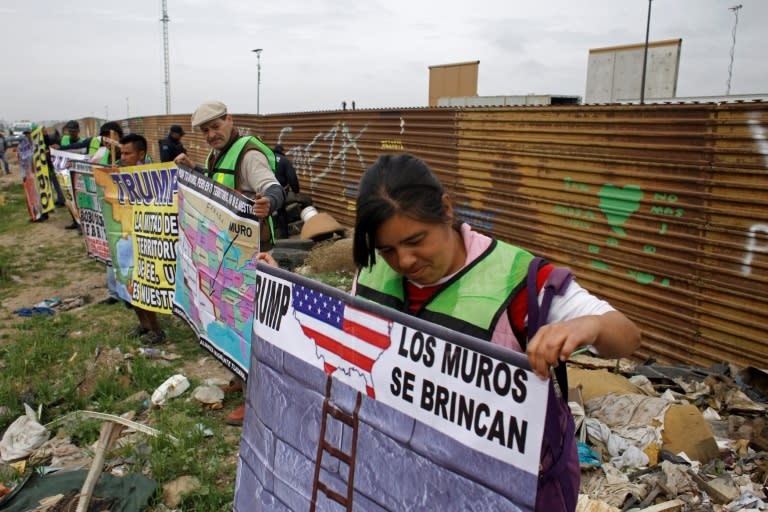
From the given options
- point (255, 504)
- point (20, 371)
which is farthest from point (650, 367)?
point (20, 371)

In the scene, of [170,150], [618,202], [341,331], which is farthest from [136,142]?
[170,150]

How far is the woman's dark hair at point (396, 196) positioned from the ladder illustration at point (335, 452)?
493 millimetres

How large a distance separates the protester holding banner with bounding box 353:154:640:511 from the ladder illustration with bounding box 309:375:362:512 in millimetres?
345

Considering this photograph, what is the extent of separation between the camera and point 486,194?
7.50m

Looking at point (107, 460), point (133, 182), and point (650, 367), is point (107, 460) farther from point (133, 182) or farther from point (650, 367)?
point (650, 367)

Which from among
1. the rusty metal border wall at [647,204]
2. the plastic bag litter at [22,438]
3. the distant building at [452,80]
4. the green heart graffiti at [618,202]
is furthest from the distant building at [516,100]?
the plastic bag litter at [22,438]

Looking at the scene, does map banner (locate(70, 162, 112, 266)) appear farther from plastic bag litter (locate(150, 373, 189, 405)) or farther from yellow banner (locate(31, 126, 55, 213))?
yellow banner (locate(31, 126, 55, 213))

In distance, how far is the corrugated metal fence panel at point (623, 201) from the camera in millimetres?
5012

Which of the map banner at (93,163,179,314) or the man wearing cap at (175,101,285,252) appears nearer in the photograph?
the man wearing cap at (175,101,285,252)

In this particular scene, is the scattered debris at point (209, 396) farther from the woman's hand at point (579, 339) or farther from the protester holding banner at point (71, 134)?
the protester holding banner at point (71, 134)

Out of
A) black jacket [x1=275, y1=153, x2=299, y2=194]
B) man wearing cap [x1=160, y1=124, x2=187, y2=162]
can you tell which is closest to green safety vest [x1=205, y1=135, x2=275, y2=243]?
black jacket [x1=275, y1=153, x2=299, y2=194]

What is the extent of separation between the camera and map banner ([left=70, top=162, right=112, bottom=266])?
6.40 metres

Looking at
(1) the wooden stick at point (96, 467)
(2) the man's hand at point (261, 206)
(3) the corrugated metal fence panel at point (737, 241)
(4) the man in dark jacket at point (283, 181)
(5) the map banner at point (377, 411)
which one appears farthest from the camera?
(4) the man in dark jacket at point (283, 181)

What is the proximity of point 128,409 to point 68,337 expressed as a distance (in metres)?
2.28
